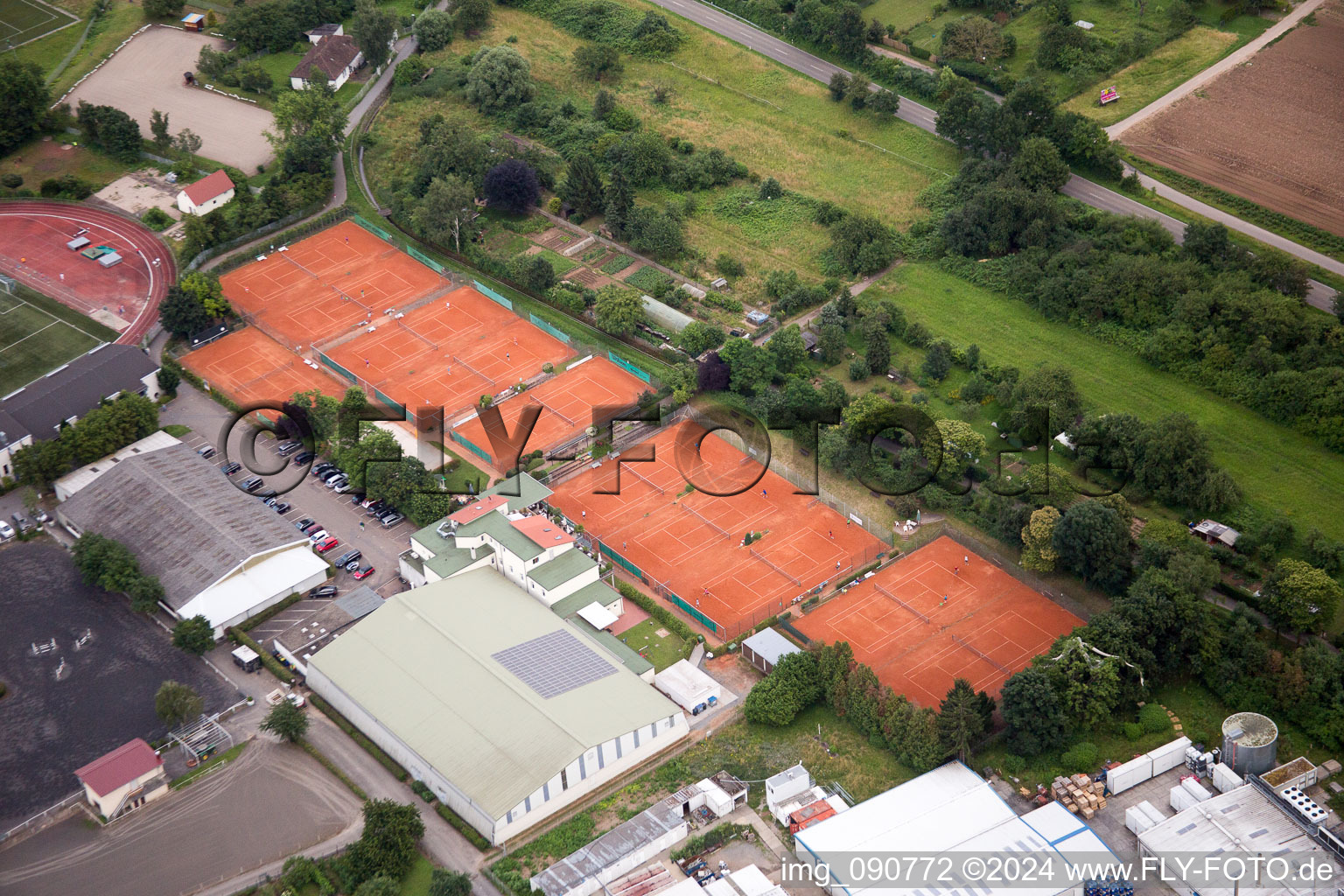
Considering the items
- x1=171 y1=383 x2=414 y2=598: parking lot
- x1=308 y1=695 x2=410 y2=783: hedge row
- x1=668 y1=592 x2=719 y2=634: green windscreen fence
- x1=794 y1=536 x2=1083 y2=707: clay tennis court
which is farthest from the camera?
x1=171 y1=383 x2=414 y2=598: parking lot

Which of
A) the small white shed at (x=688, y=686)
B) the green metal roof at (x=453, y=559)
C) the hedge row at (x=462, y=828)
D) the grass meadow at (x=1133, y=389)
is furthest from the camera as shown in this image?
the grass meadow at (x=1133, y=389)

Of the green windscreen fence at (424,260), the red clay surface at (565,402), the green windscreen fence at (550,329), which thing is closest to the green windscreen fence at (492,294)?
the green windscreen fence at (550,329)

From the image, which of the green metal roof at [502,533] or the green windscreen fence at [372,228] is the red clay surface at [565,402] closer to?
the green metal roof at [502,533]

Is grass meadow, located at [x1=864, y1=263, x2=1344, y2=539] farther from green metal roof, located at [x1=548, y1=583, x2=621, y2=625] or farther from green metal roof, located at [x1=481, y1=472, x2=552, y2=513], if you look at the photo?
green metal roof, located at [x1=548, y1=583, x2=621, y2=625]

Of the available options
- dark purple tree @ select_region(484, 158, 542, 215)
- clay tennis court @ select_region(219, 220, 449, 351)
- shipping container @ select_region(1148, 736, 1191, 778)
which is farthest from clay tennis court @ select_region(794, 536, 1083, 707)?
dark purple tree @ select_region(484, 158, 542, 215)

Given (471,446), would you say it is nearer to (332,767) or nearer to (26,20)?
(332,767)

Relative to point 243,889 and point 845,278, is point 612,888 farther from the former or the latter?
point 845,278
